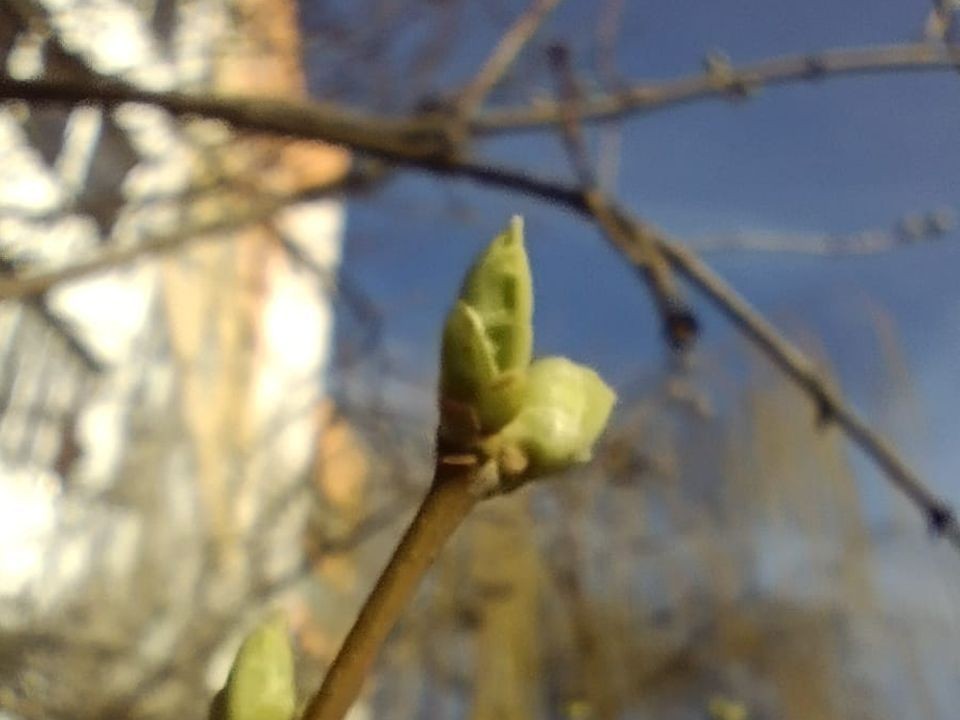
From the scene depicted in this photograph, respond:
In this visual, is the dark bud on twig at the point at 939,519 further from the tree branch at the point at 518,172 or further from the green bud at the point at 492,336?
the green bud at the point at 492,336

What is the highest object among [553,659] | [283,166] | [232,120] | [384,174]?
[232,120]

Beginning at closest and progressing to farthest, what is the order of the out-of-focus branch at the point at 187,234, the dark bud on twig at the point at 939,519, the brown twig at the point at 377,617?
the brown twig at the point at 377,617 < the dark bud on twig at the point at 939,519 < the out-of-focus branch at the point at 187,234

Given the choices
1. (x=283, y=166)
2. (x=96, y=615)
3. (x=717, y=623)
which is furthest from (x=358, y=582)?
(x=283, y=166)

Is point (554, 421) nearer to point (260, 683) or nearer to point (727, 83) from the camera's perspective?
point (260, 683)

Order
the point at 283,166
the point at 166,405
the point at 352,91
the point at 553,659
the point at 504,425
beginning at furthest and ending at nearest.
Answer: the point at 166,405
the point at 553,659
the point at 283,166
the point at 352,91
the point at 504,425

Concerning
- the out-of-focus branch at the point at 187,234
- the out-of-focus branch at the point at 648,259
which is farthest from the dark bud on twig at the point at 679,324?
the out-of-focus branch at the point at 187,234

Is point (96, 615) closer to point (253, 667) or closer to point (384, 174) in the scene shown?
point (384, 174)

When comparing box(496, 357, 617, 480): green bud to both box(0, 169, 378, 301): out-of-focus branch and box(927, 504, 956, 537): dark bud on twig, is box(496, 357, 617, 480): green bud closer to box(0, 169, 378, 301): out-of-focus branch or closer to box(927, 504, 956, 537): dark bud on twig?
box(927, 504, 956, 537): dark bud on twig

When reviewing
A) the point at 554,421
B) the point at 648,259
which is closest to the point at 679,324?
the point at 648,259
